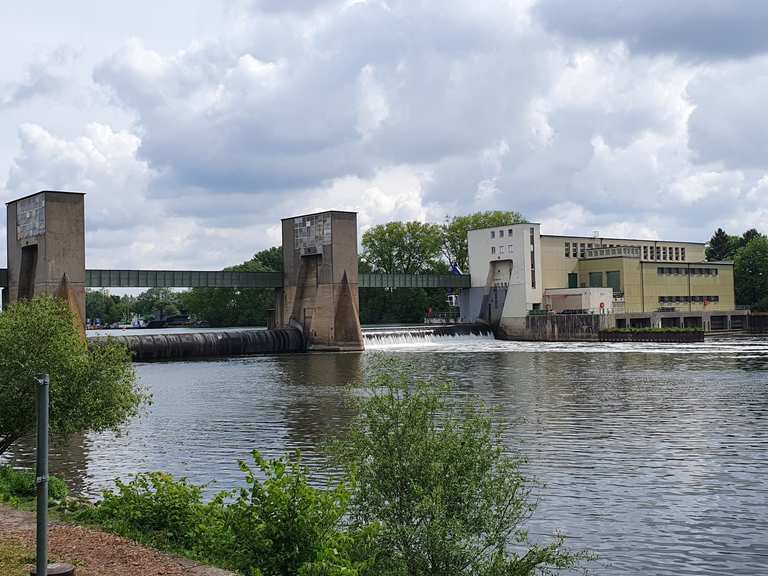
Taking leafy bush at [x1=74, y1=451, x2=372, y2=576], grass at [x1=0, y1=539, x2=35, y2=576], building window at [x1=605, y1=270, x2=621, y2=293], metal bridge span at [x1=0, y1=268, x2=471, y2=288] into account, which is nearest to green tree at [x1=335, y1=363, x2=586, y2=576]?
leafy bush at [x1=74, y1=451, x2=372, y2=576]


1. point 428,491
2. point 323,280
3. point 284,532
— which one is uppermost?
point 323,280

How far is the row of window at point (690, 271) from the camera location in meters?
102

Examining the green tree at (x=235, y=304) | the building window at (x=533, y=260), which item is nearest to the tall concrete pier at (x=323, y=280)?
the building window at (x=533, y=260)

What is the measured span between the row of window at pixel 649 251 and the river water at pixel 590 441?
46.3 metres

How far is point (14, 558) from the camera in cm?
1088

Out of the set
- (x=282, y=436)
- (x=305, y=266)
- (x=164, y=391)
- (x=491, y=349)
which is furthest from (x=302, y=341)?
(x=282, y=436)

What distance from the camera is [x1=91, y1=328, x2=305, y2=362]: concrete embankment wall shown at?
224 feet

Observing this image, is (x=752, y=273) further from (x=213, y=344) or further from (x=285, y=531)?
(x=285, y=531)

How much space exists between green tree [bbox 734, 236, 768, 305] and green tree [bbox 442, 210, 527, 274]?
34308 millimetres

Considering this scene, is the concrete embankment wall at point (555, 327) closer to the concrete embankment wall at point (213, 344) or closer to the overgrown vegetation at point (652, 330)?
the overgrown vegetation at point (652, 330)

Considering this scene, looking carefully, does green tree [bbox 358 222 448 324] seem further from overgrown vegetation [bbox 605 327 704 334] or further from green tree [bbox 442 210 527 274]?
overgrown vegetation [bbox 605 327 704 334]

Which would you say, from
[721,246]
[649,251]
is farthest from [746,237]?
[649,251]

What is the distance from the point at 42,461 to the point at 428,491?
5412mm

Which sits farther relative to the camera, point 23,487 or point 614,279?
point 614,279
